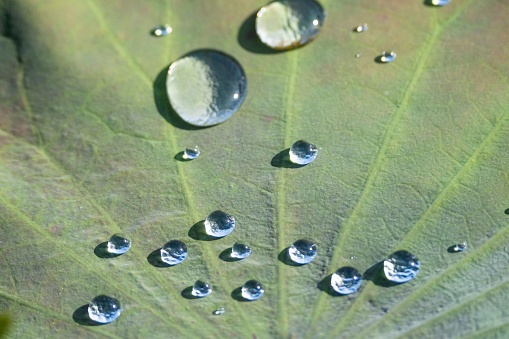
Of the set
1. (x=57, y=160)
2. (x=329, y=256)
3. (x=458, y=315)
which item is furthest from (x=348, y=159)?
(x=57, y=160)

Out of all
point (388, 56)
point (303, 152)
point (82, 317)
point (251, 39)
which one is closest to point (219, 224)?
point (303, 152)

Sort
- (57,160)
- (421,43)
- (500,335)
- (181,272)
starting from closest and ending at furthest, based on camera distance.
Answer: (500,335) < (181,272) < (57,160) < (421,43)

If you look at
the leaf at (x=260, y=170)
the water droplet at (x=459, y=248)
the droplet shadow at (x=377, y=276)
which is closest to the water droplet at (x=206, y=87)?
the leaf at (x=260, y=170)

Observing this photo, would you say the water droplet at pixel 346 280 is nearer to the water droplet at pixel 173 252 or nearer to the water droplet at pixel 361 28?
the water droplet at pixel 173 252

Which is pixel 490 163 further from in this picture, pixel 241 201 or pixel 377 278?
pixel 241 201

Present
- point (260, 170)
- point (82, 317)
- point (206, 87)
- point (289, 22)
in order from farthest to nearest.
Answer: point (289, 22), point (206, 87), point (260, 170), point (82, 317)

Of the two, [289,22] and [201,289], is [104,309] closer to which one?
[201,289]
